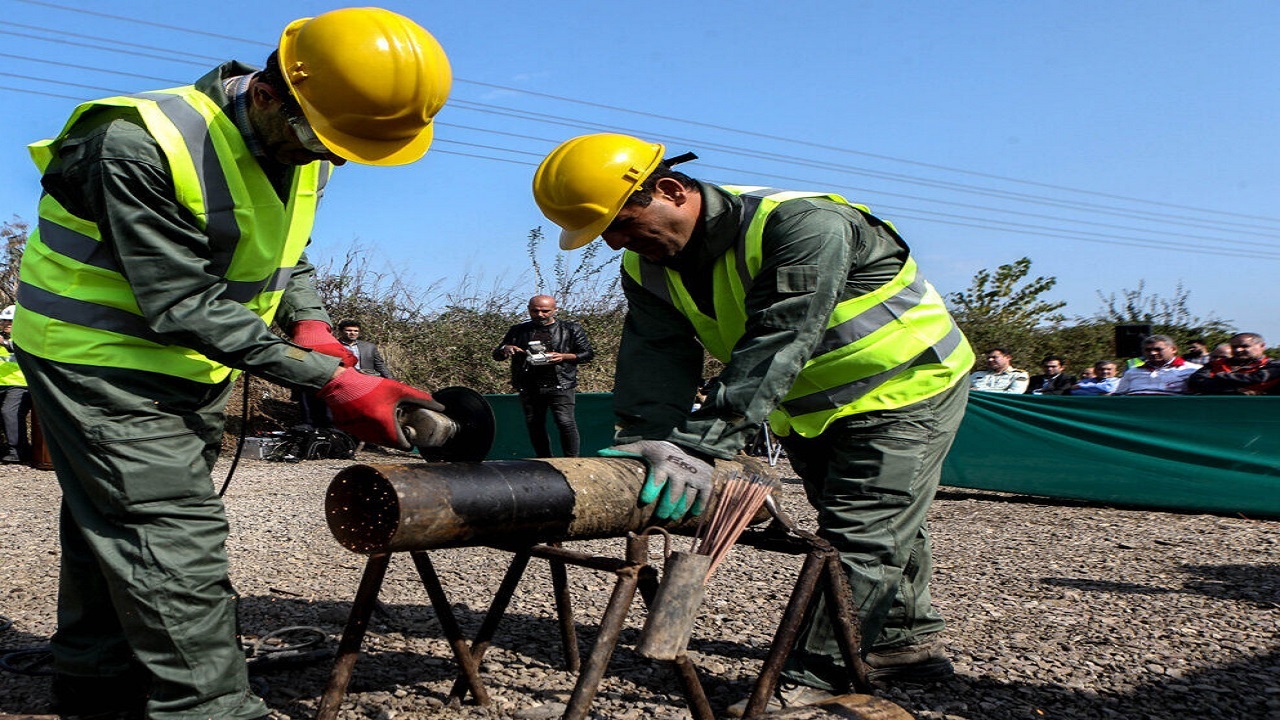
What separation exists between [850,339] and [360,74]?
1.58 m

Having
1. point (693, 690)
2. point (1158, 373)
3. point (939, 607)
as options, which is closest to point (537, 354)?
point (939, 607)

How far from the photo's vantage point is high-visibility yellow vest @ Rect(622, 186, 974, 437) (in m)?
2.99

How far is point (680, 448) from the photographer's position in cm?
244

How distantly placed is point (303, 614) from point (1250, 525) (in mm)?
6477

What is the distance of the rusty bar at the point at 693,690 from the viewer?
2383 mm

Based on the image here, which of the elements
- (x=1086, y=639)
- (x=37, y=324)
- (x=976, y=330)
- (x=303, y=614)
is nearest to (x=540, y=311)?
(x=303, y=614)

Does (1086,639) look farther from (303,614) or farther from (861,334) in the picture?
(303,614)

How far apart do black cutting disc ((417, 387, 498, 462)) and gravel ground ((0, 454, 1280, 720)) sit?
94 centimetres

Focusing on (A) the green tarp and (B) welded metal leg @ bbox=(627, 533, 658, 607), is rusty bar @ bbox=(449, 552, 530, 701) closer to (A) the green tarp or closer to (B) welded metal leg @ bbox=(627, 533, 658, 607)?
(B) welded metal leg @ bbox=(627, 533, 658, 607)

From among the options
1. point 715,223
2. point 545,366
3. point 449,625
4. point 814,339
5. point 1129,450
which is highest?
point 715,223

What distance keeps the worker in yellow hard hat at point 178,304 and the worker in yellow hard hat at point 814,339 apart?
2.05 ft

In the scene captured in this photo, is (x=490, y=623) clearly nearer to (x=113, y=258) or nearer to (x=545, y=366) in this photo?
(x=113, y=258)

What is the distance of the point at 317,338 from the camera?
9.74 ft

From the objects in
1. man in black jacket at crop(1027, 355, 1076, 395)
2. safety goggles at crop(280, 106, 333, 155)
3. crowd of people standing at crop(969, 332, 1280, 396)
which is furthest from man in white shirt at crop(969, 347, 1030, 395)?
safety goggles at crop(280, 106, 333, 155)
